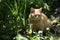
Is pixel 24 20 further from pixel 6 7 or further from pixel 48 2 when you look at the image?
pixel 48 2

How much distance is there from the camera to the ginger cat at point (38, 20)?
14.3ft

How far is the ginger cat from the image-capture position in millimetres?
4355

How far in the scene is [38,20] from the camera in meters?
4.47

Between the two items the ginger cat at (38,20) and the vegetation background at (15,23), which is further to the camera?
the ginger cat at (38,20)

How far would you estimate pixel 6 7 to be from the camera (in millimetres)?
4055

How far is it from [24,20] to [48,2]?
1511 millimetres

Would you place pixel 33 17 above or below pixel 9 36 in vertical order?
above

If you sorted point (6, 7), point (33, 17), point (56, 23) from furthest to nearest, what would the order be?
point (56, 23), point (33, 17), point (6, 7)

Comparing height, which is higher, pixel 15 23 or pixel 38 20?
pixel 38 20

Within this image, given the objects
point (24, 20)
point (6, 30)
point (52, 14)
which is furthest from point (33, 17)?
point (52, 14)

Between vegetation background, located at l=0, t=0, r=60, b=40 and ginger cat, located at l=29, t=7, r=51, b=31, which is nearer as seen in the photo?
vegetation background, located at l=0, t=0, r=60, b=40

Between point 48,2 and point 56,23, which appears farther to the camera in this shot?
point 48,2

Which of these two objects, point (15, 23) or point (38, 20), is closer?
point (15, 23)

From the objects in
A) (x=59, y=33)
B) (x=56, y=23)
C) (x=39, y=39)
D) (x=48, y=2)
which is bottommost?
(x=39, y=39)
